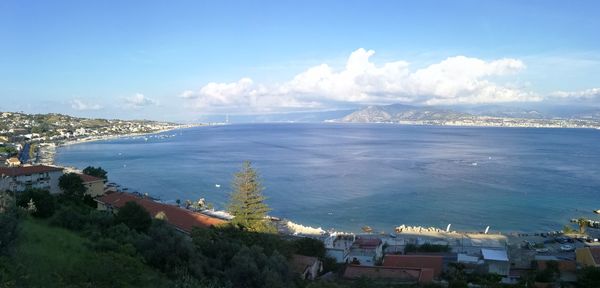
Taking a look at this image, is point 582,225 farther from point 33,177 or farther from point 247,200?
point 33,177

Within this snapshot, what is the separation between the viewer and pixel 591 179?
Result: 47625mm

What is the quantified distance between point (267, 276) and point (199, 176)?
43.0 m

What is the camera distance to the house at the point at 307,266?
1422 centimetres

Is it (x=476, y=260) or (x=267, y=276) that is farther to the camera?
(x=476, y=260)

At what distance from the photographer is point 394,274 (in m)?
14.9

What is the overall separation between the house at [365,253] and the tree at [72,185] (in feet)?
44.8

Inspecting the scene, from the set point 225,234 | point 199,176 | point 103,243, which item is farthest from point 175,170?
point 103,243

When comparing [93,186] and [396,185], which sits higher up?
[93,186]

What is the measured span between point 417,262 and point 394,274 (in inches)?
102

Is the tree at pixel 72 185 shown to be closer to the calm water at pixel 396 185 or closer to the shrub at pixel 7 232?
the calm water at pixel 396 185

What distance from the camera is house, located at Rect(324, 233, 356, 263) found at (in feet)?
63.1

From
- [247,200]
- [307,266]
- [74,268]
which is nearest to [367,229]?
[247,200]

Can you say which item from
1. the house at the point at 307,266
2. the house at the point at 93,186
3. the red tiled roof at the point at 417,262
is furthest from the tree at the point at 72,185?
the red tiled roof at the point at 417,262

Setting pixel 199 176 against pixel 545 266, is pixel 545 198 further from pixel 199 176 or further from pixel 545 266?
pixel 199 176
